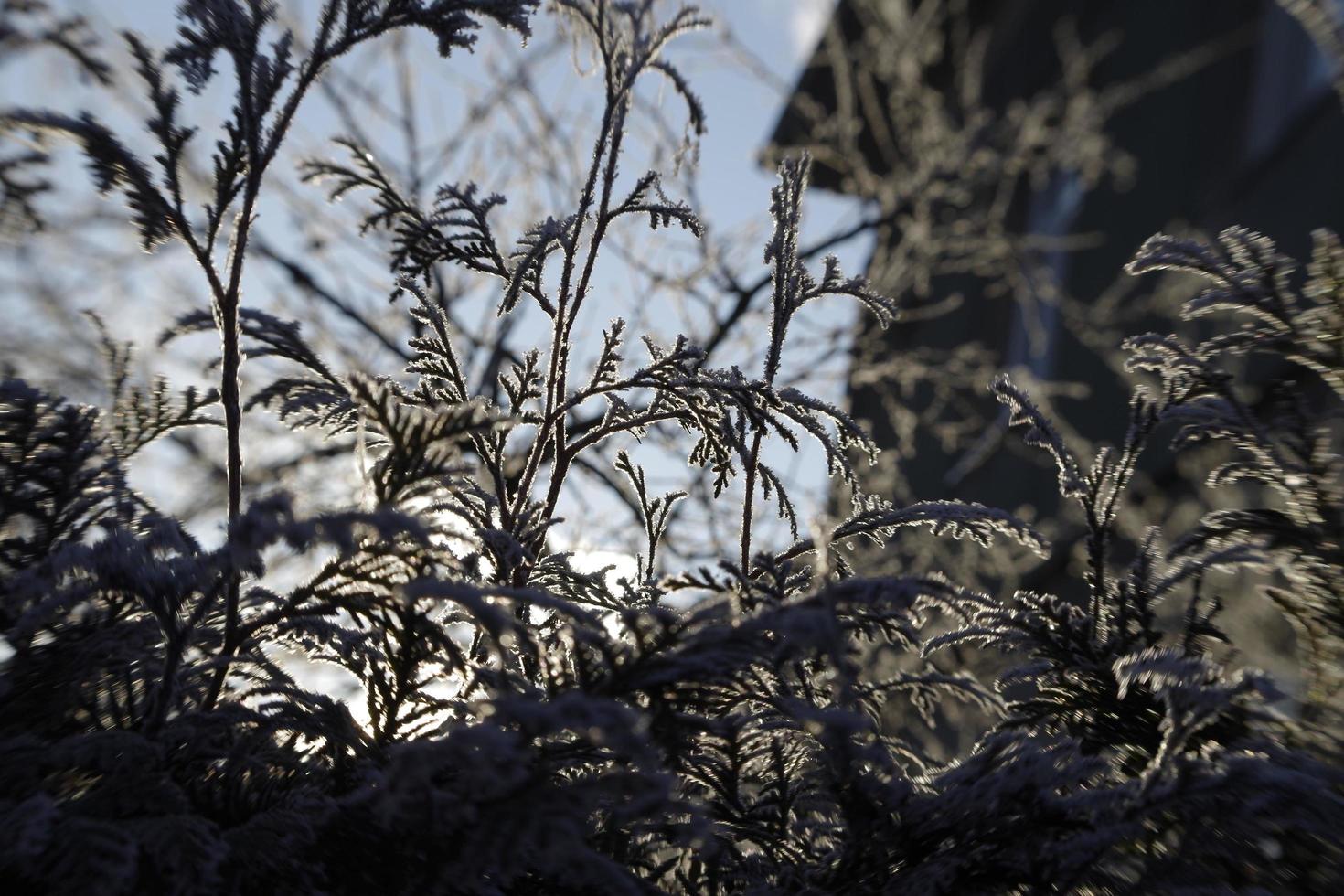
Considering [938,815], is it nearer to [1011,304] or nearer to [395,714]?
[395,714]

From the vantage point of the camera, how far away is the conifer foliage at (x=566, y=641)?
3.15ft

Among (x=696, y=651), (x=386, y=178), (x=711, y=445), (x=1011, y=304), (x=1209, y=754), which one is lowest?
(x=1209, y=754)

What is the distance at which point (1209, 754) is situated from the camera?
1140mm

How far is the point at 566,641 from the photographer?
3.94 feet

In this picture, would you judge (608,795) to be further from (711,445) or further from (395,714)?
(711,445)

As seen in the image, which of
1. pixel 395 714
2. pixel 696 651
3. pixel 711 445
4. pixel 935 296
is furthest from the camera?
pixel 935 296

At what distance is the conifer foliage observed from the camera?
0.96 meters

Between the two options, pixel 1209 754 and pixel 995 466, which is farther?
pixel 995 466

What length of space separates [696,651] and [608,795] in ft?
0.78

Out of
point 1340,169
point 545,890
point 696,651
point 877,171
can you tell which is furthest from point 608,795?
point 877,171

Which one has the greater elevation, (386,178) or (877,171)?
(877,171)

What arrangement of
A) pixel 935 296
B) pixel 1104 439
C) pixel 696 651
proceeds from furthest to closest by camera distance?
pixel 935 296
pixel 1104 439
pixel 696 651

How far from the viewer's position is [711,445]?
156cm

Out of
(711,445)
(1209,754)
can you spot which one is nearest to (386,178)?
(711,445)
